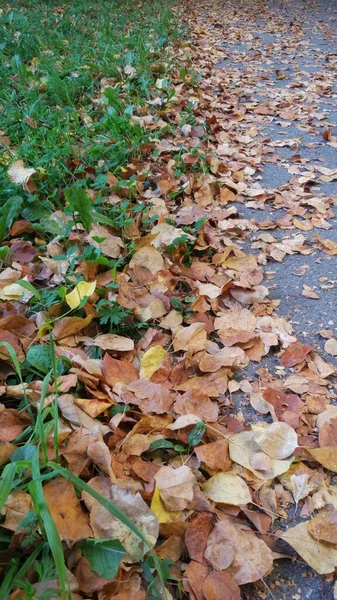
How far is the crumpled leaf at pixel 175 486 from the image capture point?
44.7 inches

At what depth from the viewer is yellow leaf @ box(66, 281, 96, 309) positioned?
157 cm

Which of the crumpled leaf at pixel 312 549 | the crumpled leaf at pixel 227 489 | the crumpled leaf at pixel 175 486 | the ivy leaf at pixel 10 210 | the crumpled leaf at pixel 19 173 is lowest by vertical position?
the crumpled leaf at pixel 312 549

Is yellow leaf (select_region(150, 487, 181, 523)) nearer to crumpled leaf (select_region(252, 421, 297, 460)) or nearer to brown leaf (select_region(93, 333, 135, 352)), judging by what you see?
crumpled leaf (select_region(252, 421, 297, 460))

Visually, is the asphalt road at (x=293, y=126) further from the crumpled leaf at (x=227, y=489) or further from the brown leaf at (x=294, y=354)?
the crumpled leaf at (x=227, y=489)

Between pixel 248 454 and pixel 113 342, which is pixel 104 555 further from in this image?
pixel 113 342

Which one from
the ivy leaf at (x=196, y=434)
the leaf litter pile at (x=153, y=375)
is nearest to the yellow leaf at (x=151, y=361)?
the leaf litter pile at (x=153, y=375)

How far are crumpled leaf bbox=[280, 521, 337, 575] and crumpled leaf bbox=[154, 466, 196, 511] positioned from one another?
24 centimetres

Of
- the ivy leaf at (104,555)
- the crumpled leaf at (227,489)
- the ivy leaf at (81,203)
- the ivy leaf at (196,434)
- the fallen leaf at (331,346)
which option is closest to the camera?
the ivy leaf at (104,555)

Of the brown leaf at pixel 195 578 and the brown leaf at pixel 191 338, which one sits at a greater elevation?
the brown leaf at pixel 191 338

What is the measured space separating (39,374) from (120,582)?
58 centimetres

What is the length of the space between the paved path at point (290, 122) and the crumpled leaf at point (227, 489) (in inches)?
6.6

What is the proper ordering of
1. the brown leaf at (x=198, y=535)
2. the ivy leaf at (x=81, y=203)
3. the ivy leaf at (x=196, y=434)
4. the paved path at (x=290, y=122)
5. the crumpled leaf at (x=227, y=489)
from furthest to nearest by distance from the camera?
the ivy leaf at (x=81, y=203)
the paved path at (x=290, y=122)
the ivy leaf at (x=196, y=434)
the crumpled leaf at (x=227, y=489)
the brown leaf at (x=198, y=535)

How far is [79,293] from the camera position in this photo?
5.24 feet

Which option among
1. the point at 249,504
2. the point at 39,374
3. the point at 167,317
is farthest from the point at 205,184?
the point at 249,504
